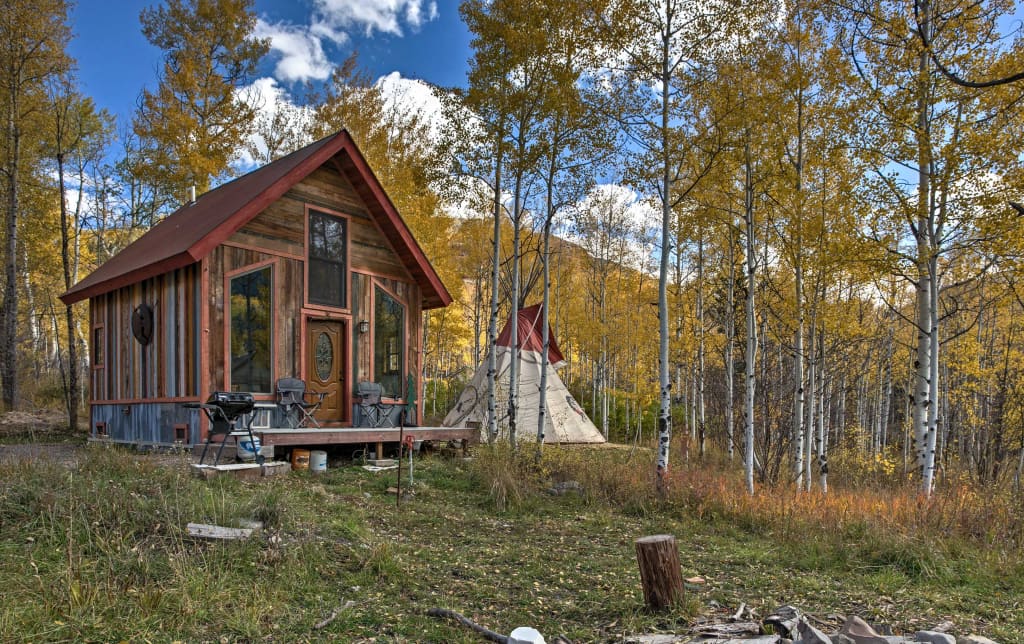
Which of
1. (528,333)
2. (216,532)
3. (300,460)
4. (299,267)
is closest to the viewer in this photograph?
(216,532)

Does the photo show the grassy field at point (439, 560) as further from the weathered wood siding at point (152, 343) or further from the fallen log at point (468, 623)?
the weathered wood siding at point (152, 343)

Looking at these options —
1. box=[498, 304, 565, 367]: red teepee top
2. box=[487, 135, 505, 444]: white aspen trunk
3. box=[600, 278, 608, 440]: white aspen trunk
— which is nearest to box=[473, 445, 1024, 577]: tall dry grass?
box=[487, 135, 505, 444]: white aspen trunk

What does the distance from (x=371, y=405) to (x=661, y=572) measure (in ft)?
27.8

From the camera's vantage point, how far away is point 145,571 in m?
4.19

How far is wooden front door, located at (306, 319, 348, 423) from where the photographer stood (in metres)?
11.6

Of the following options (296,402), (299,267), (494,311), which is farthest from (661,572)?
(299,267)

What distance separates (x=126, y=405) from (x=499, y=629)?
10.2 metres

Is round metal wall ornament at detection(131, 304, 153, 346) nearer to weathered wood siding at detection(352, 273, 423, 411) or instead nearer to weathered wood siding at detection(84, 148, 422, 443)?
weathered wood siding at detection(84, 148, 422, 443)

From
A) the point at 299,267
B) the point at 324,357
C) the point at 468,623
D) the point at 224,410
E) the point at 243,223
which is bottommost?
the point at 468,623

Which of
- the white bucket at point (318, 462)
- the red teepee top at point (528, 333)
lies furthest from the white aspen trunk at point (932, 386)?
the red teepee top at point (528, 333)

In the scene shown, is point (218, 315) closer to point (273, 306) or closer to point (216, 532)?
point (273, 306)

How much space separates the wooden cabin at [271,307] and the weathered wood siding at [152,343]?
0.03 m

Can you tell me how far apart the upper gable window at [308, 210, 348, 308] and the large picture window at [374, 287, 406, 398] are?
87cm

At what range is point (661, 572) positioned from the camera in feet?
14.4
